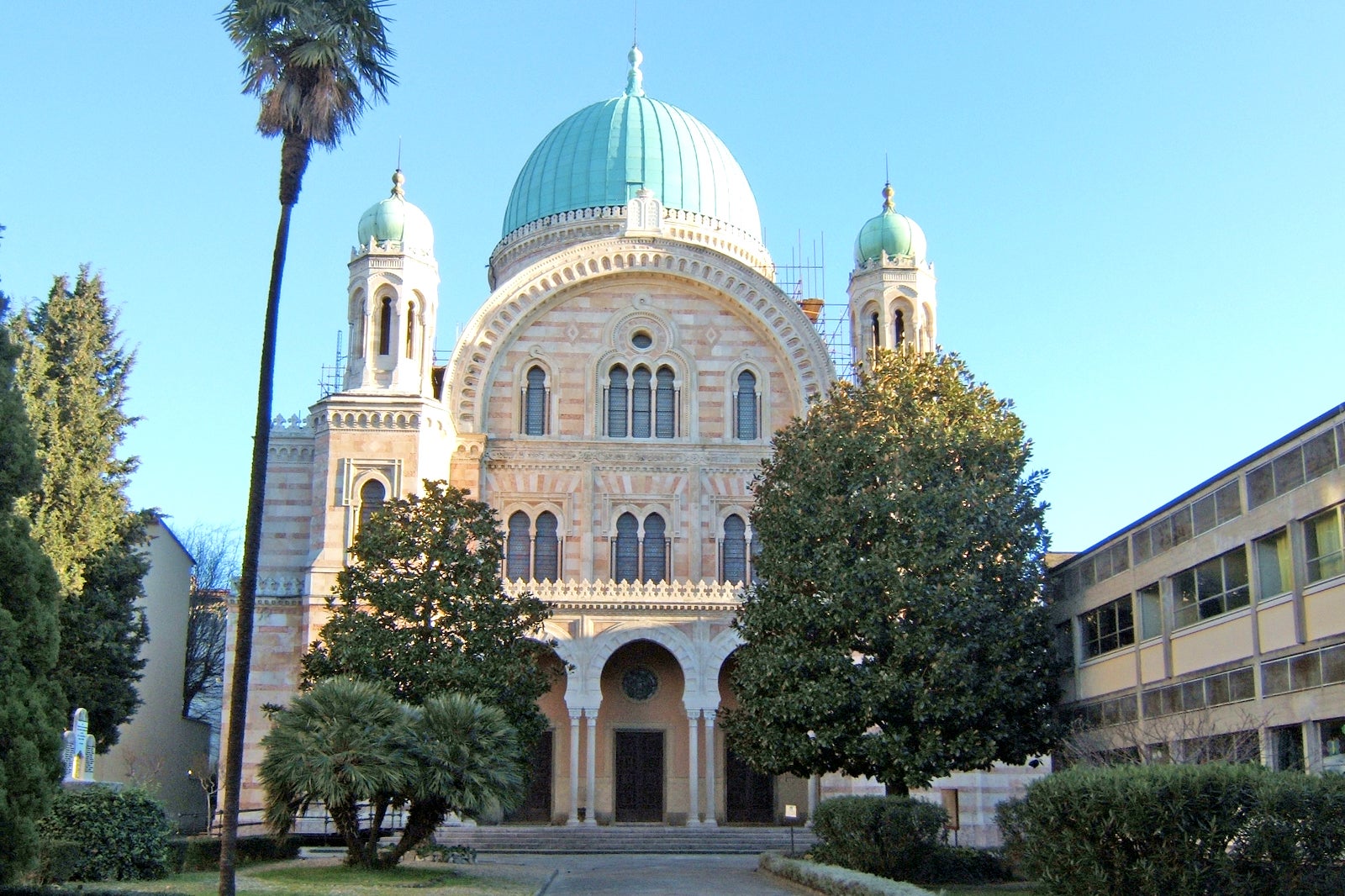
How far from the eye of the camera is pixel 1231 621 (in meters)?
21.3

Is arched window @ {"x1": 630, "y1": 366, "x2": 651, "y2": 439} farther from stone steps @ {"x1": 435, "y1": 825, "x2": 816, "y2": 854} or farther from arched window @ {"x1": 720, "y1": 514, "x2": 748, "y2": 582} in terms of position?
stone steps @ {"x1": 435, "y1": 825, "x2": 816, "y2": 854}

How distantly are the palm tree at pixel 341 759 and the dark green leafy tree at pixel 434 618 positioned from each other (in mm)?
5485

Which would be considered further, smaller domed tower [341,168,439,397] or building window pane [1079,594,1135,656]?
smaller domed tower [341,168,439,397]

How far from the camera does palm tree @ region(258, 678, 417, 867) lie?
72.2 feet

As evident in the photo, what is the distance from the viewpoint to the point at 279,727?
75.0 ft

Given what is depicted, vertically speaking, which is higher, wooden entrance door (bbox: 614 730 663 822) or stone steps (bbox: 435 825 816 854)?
wooden entrance door (bbox: 614 730 663 822)

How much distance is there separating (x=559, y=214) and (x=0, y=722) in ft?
101

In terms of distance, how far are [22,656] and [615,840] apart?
18.3 m

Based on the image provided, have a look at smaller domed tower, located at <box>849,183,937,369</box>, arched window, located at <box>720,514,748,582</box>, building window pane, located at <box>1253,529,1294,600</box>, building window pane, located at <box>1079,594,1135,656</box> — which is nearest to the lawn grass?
building window pane, located at <box>1079,594,1135,656</box>

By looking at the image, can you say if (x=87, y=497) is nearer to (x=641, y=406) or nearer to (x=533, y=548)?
(x=533, y=548)

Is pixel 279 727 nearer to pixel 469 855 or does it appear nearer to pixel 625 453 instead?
pixel 469 855

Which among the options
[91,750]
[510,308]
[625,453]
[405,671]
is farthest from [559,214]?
[91,750]

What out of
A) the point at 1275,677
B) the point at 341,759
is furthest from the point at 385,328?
the point at 1275,677

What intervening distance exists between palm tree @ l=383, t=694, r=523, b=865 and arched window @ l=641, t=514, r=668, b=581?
580 inches
